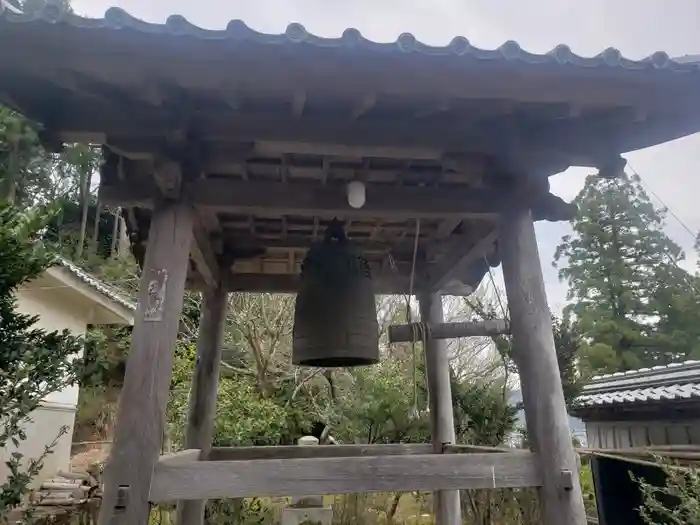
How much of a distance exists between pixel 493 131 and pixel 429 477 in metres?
1.83

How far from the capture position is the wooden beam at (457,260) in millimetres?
3638

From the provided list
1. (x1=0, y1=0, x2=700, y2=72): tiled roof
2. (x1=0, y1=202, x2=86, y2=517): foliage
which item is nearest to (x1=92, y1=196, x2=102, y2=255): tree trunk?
(x1=0, y1=202, x2=86, y2=517): foliage

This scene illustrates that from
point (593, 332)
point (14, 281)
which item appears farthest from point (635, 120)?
point (593, 332)

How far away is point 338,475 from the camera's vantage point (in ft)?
8.05

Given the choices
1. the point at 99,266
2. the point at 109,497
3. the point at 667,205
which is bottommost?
the point at 109,497

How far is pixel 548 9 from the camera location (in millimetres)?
8523

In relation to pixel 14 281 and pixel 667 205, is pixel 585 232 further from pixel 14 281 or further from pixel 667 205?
pixel 14 281

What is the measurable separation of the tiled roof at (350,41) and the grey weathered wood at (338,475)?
6.15ft

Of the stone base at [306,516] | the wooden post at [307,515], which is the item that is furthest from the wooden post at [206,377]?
the stone base at [306,516]

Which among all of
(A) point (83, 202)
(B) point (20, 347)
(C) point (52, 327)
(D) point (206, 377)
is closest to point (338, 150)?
(B) point (20, 347)

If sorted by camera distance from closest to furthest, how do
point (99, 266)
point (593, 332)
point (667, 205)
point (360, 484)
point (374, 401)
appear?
point (360, 484)
point (374, 401)
point (593, 332)
point (667, 205)
point (99, 266)

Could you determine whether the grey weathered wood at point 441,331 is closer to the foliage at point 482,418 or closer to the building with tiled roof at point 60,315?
the foliage at point 482,418

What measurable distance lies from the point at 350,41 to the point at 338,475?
6.42 ft

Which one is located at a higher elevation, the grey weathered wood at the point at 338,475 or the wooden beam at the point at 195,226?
the wooden beam at the point at 195,226
